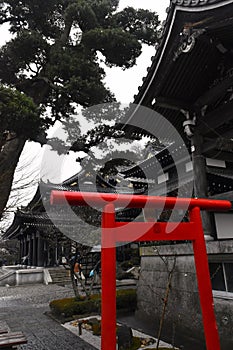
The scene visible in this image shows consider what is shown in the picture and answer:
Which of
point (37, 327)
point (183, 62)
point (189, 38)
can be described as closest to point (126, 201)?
point (189, 38)

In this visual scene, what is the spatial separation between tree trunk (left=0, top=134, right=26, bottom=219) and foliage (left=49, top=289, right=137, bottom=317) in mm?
3913

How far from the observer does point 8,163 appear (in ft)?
27.7

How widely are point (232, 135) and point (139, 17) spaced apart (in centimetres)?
875

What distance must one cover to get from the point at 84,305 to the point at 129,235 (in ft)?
24.0

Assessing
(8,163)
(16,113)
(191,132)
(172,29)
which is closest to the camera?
(172,29)

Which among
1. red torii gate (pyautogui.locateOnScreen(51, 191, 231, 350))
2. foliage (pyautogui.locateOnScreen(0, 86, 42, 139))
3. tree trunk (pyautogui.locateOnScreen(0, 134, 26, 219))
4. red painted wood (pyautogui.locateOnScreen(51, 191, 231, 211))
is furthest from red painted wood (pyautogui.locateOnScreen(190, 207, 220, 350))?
tree trunk (pyautogui.locateOnScreen(0, 134, 26, 219))

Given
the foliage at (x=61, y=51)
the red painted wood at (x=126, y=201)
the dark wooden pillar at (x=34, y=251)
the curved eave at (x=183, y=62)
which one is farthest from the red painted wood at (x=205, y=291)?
the dark wooden pillar at (x=34, y=251)

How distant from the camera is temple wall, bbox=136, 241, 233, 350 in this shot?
574cm

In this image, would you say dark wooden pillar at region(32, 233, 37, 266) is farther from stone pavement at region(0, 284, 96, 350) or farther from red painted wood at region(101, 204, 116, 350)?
red painted wood at region(101, 204, 116, 350)

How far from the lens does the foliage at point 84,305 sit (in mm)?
8875

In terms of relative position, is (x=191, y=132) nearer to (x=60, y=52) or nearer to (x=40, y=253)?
(x=60, y=52)

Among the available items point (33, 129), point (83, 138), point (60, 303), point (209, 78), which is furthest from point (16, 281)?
point (209, 78)

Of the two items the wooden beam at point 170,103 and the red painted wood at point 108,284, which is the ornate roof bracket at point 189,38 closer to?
the wooden beam at point 170,103

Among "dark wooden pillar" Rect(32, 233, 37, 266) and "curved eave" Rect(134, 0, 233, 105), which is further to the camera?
"dark wooden pillar" Rect(32, 233, 37, 266)
